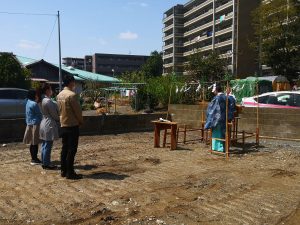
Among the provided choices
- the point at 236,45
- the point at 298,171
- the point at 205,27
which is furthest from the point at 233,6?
the point at 298,171

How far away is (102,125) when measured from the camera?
1342 centimetres

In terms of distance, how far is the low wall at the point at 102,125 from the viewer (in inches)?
452

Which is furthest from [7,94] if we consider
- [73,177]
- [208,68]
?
[208,68]

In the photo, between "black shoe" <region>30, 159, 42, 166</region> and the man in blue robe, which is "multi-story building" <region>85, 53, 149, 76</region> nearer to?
the man in blue robe

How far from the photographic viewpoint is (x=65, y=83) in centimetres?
704

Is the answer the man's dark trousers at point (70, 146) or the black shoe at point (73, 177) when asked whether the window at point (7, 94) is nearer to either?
the man's dark trousers at point (70, 146)

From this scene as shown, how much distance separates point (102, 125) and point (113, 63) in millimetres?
112536

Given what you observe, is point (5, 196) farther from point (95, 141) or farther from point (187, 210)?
point (95, 141)

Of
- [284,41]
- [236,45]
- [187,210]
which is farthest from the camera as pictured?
[236,45]

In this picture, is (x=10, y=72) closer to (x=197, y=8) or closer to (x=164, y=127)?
(x=164, y=127)

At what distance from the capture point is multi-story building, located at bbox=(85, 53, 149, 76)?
12262cm

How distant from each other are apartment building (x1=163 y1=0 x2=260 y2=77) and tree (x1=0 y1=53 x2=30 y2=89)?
95.2ft

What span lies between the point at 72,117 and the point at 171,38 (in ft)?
317

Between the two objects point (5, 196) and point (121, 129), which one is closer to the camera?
point (5, 196)
